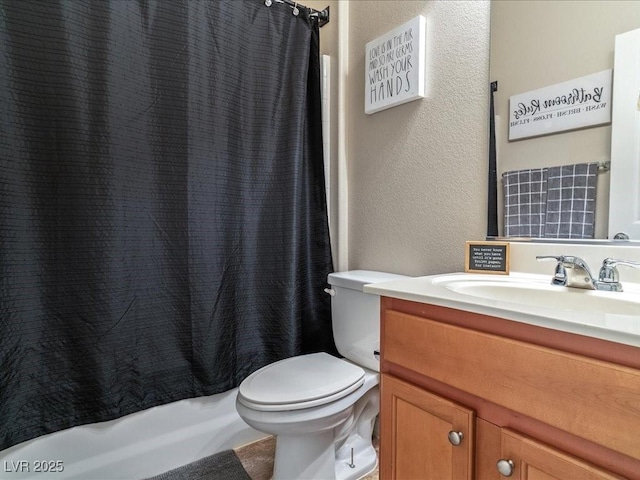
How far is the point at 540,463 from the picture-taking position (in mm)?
612

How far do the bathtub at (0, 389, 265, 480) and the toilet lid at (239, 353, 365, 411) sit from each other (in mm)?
381

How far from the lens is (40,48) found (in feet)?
3.65

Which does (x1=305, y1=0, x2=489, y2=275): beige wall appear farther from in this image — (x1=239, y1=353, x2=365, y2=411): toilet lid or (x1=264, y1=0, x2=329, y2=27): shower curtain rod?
(x1=239, y1=353, x2=365, y2=411): toilet lid

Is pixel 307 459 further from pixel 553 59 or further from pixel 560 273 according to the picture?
pixel 553 59

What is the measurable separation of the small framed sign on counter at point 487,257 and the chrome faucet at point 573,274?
17cm

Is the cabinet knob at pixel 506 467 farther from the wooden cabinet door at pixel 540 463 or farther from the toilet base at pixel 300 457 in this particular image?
the toilet base at pixel 300 457

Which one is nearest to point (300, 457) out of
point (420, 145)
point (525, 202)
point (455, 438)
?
point (455, 438)

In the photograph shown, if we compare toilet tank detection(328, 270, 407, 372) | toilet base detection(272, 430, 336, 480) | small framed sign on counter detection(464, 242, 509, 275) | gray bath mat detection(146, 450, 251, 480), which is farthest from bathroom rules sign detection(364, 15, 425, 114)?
gray bath mat detection(146, 450, 251, 480)

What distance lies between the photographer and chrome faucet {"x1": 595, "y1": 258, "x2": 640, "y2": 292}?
85cm

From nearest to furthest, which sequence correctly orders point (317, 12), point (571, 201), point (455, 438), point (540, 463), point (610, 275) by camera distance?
point (540, 463), point (455, 438), point (610, 275), point (571, 201), point (317, 12)

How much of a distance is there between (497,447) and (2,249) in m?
1.42

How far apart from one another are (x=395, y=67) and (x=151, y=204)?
1.12m

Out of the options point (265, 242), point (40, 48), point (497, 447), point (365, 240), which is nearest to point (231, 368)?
point (265, 242)

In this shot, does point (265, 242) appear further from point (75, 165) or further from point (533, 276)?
point (533, 276)
